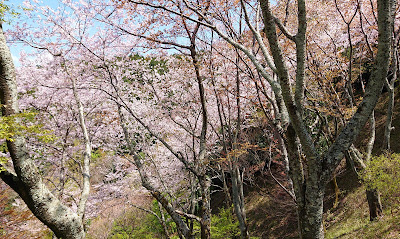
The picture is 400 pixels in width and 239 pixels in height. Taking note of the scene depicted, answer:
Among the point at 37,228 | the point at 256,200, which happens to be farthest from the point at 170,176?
the point at 37,228

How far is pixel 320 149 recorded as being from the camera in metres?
12.2

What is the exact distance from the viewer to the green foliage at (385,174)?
5.31 m

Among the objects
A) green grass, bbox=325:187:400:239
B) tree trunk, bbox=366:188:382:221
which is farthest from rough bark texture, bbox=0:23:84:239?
tree trunk, bbox=366:188:382:221

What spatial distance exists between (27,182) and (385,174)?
21.5 feet

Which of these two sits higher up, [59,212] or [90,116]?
[90,116]

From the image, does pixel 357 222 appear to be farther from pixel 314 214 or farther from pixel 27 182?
pixel 27 182

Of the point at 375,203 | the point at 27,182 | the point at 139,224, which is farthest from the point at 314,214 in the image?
the point at 139,224

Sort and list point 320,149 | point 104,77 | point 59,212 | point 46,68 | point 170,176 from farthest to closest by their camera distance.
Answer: point 170,176, point 320,149, point 46,68, point 104,77, point 59,212

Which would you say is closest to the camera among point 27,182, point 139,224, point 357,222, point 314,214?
point 27,182

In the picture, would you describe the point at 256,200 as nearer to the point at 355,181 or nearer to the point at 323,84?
the point at 355,181

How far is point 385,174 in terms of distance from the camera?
5.38 m

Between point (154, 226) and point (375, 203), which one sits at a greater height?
point (375, 203)

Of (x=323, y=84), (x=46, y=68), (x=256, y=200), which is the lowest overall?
(x=256, y=200)

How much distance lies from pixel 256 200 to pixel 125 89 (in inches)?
422
